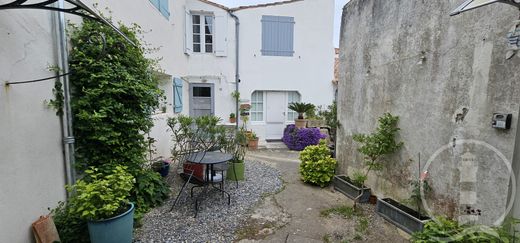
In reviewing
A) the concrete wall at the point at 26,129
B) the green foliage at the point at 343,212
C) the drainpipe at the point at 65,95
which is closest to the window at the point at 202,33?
the drainpipe at the point at 65,95

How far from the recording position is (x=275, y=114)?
9.29 m

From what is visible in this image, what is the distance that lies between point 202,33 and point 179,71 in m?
1.92

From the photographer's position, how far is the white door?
9188 millimetres

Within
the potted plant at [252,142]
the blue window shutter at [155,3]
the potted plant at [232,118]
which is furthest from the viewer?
the potted plant at [232,118]

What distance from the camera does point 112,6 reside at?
3811 mm

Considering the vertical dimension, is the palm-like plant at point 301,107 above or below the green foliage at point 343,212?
above

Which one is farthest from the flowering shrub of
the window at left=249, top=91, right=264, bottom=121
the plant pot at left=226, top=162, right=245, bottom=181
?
the plant pot at left=226, top=162, right=245, bottom=181

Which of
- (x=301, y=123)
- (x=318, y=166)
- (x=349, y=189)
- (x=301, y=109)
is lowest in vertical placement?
(x=349, y=189)

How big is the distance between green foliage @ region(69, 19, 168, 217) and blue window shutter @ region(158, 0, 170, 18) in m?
2.77

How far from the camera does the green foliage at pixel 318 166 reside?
4.82 meters

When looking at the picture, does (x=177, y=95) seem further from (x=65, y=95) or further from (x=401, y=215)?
(x=401, y=215)

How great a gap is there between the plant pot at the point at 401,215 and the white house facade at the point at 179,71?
409 centimetres

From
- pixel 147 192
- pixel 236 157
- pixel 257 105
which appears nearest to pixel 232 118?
pixel 257 105

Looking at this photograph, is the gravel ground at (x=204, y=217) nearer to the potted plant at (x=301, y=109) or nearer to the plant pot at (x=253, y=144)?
the plant pot at (x=253, y=144)
